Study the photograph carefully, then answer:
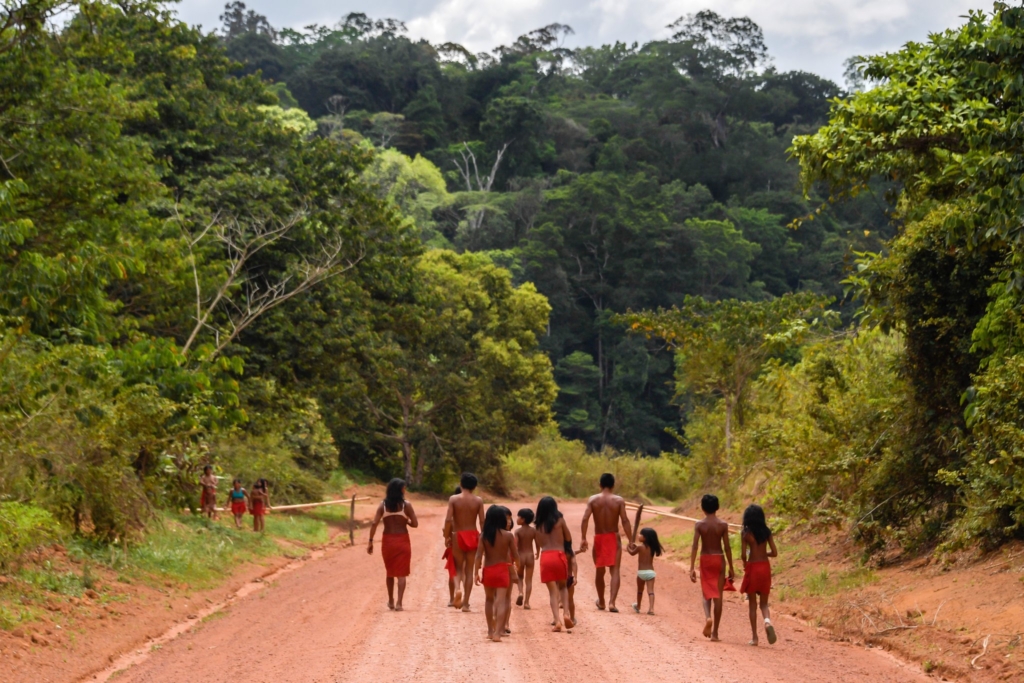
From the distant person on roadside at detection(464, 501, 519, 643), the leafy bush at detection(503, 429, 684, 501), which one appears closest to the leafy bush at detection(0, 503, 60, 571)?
the distant person on roadside at detection(464, 501, 519, 643)

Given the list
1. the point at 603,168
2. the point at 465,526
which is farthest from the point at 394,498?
the point at 603,168

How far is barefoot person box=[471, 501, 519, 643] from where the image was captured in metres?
10.6

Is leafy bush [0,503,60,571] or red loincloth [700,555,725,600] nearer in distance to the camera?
leafy bush [0,503,60,571]

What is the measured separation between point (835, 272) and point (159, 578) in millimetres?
66509

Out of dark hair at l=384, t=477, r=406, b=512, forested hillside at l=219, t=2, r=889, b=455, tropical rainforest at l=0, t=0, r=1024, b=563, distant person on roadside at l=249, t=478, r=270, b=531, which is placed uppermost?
forested hillside at l=219, t=2, r=889, b=455

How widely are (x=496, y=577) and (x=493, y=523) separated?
585mm

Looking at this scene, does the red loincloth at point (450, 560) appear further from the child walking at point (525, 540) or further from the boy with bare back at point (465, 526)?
the child walking at point (525, 540)

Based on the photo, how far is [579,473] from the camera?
175 ft

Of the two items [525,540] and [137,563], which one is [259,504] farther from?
[525,540]

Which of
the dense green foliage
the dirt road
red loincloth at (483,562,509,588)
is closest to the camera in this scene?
the dirt road

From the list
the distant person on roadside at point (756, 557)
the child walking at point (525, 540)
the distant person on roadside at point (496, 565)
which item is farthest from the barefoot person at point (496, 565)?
the distant person on roadside at point (756, 557)

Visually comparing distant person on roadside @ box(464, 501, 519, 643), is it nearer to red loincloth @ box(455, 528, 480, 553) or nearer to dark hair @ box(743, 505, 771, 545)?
red loincloth @ box(455, 528, 480, 553)

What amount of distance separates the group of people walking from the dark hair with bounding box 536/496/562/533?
0.04 ft

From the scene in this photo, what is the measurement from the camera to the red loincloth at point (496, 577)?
35.4ft
